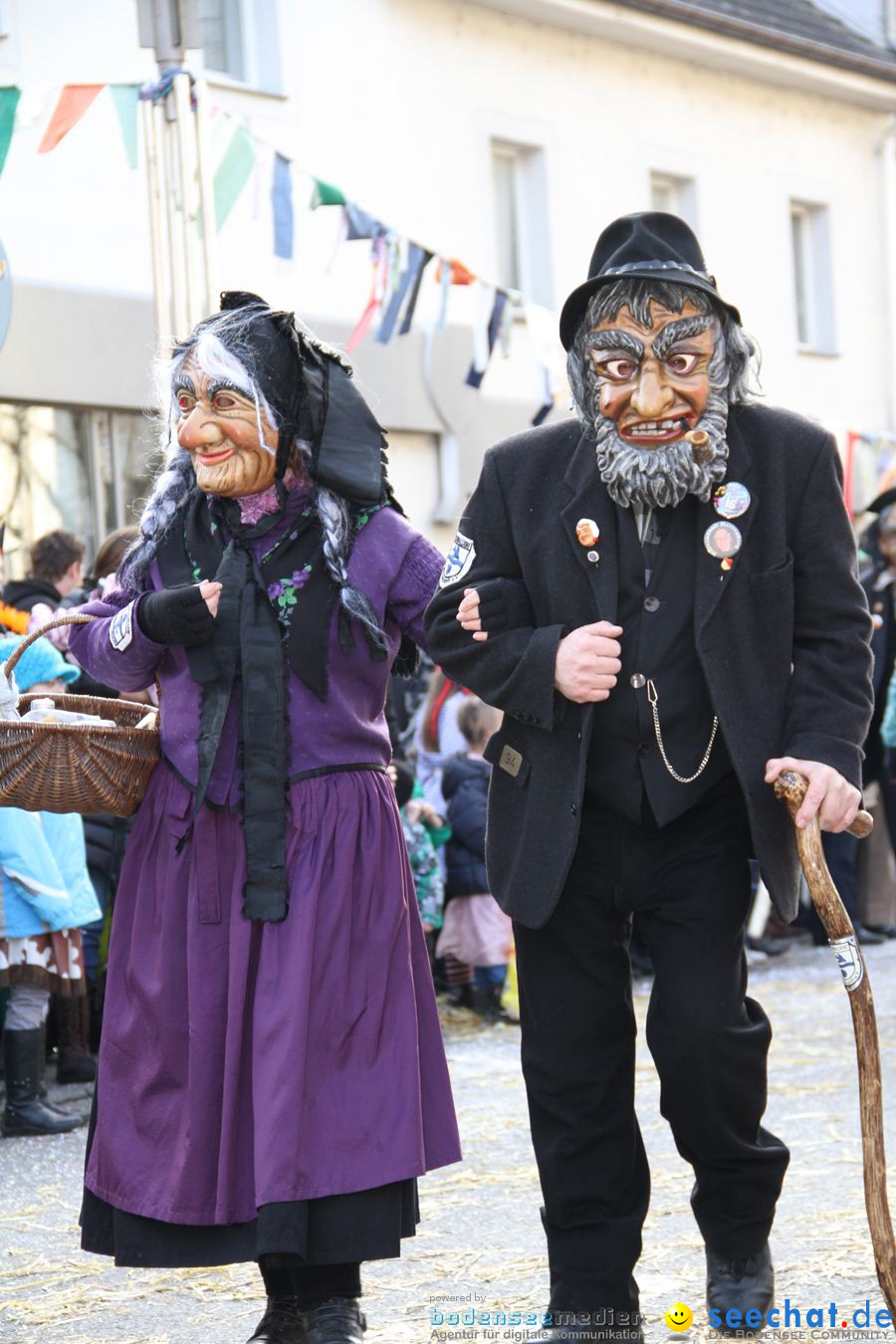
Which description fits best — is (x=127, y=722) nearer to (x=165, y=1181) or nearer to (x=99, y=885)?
(x=165, y=1181)

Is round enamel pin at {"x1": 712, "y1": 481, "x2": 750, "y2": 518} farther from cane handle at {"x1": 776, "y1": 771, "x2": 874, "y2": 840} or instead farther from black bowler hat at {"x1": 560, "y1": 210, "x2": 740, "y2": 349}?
cane handle at {"x1": 776, "y1": 771, "x2": 874, "y2": 840}

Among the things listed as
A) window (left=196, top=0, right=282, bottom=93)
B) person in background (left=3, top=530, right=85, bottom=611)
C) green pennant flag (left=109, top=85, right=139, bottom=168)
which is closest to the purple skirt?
person in background (left=3, top=530, right=85, bottom=611)

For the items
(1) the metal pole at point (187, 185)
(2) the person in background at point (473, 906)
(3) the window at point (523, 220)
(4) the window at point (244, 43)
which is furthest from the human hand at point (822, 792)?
(3) the window at point (523, 220)

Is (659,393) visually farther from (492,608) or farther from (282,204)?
(282,204)

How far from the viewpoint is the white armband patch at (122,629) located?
14.0 feet

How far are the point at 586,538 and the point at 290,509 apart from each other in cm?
69

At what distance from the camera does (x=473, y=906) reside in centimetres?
904

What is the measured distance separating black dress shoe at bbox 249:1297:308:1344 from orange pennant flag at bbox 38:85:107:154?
20.8 ft

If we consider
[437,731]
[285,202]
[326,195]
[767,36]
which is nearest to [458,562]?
[437,731]

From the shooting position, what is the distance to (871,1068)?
3.72 meters

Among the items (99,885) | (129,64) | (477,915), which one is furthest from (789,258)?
(99,885)

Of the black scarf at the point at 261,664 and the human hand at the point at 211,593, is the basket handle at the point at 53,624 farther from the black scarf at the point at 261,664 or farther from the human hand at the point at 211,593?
the human hand at the point at 211,593

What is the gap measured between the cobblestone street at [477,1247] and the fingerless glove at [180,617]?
144 cm

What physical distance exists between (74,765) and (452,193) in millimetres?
12650
